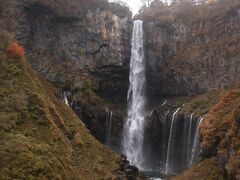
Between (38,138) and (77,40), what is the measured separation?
27153mm

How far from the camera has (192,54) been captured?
65.2 metres

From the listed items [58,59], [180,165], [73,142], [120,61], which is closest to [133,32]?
[120,61]

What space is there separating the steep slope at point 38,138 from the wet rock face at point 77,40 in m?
10.9

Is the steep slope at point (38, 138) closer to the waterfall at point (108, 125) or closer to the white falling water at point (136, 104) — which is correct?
the waterfall at point (108, 125)

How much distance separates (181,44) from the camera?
66750 mm

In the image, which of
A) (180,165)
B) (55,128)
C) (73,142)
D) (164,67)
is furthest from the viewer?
(164,67)

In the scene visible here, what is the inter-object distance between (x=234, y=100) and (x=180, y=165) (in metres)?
16.6

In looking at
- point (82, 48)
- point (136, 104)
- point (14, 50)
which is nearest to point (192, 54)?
point (136, 104)

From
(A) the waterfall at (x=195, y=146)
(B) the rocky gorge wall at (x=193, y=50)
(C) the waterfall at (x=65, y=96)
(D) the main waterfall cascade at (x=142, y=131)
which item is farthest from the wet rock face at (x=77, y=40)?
(A) the waterfall at (x=195, y=146)

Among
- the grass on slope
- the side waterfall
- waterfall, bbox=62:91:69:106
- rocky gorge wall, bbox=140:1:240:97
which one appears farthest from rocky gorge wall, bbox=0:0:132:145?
the grass on slope

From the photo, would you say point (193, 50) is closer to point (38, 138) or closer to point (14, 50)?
point (14, 50)

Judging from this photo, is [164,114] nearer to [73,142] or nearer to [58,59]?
[58,59]

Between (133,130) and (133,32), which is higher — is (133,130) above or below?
below

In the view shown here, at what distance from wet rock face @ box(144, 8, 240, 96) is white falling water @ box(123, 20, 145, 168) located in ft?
3.46
